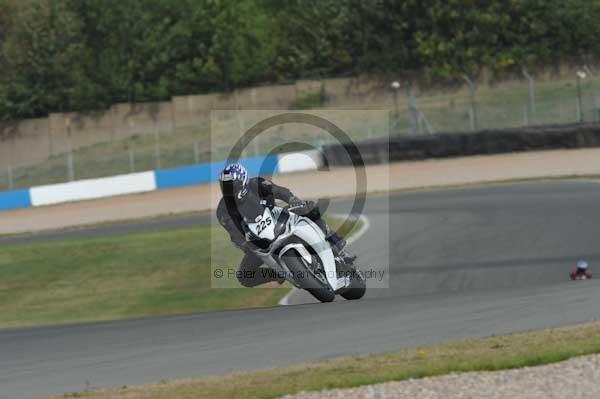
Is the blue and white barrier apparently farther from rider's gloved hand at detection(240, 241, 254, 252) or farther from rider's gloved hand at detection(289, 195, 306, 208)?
rider's gloved hand at detection(289, 195, 306, 208)

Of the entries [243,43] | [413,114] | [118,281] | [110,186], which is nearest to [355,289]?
[118,281]

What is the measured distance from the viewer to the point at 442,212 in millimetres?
21906

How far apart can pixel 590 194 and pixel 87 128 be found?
3417 cm

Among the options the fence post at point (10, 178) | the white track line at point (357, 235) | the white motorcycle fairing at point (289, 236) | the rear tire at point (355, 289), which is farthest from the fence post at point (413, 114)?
the white motorcycle fairing at point (289, 236)

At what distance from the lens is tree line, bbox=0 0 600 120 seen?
50.8m

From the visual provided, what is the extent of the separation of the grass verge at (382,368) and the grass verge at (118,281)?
6.30 m

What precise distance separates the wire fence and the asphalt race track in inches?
590

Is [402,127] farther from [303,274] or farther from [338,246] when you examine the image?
[303,274]

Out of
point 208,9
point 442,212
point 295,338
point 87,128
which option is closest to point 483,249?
point 442,212

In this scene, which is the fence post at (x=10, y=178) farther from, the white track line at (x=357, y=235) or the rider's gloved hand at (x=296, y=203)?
the rider's gloved hand at (x=296, y=203)

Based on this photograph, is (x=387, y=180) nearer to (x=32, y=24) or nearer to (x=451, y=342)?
(x=451, y=342)

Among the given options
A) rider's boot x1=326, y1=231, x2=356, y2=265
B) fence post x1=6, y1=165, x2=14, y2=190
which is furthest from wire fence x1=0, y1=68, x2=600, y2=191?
rider's boot x1=326, y1=231, x2=356, y2=265

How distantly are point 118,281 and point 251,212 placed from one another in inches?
286

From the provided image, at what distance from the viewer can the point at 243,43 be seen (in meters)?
55.1
